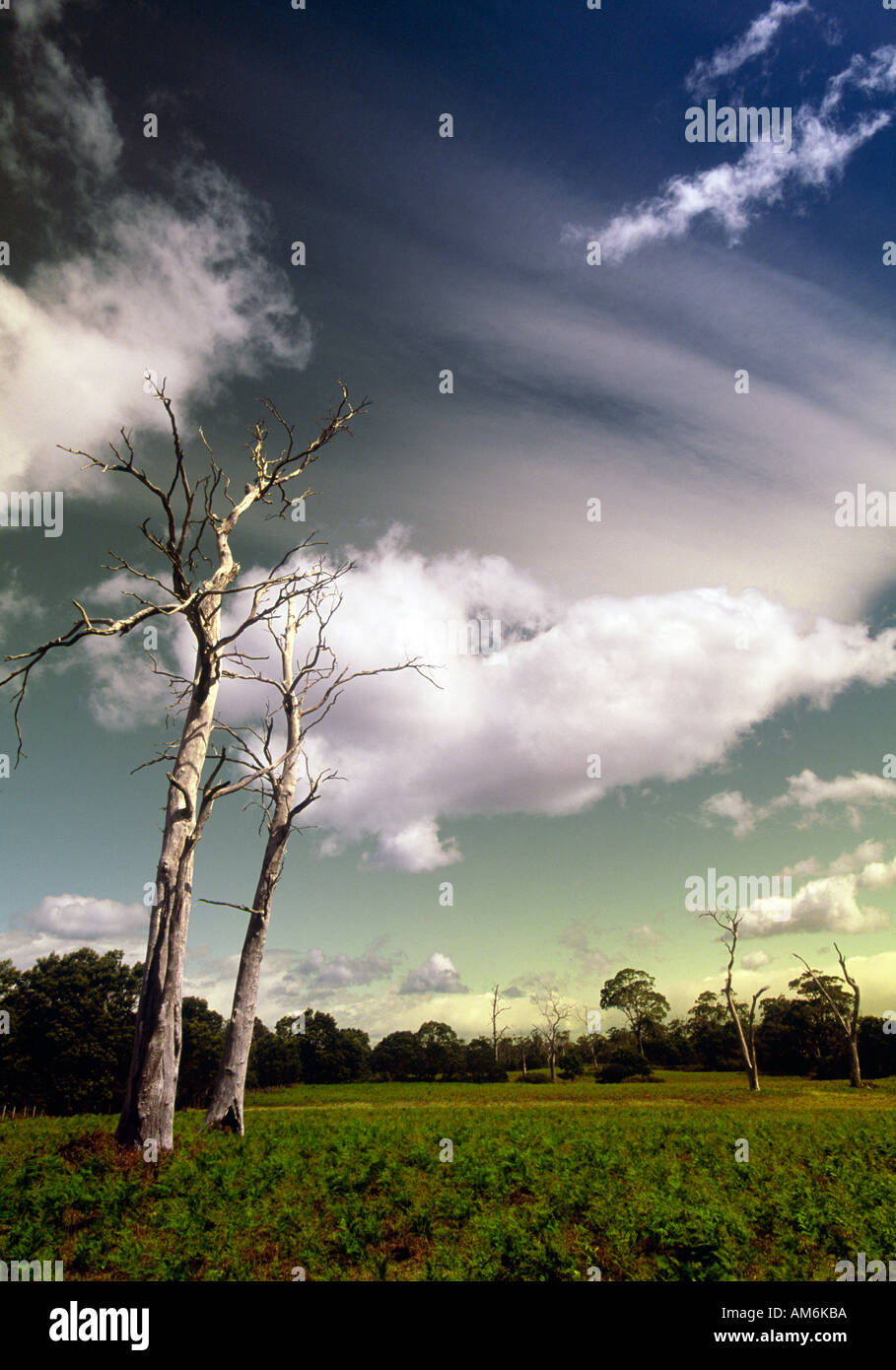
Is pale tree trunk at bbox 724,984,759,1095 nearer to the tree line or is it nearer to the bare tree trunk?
the tree line

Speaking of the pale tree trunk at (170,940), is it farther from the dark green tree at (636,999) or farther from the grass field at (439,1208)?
the dark green tree at (636,999)

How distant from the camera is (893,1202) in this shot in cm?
908

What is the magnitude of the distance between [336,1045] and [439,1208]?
61.1 m

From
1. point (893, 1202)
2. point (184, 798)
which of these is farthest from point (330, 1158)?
point (893, 1202)

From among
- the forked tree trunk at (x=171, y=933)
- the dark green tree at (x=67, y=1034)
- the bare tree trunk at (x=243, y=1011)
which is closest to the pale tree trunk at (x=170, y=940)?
the forked tree trunk at (x=171, y=933)

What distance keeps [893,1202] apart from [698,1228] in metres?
3.93

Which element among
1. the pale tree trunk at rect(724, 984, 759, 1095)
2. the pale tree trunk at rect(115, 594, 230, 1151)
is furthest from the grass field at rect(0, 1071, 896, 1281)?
the pale tree trunk at rect(724, 984, 759, 1095)

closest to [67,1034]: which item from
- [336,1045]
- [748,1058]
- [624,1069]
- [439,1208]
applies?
[336,1045]

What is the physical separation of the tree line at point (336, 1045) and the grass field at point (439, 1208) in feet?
25.8

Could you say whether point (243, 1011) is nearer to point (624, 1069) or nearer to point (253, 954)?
point (253, 954)

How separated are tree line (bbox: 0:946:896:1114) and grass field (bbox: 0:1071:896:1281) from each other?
7.87 meters

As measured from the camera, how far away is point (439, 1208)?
8.30 m
